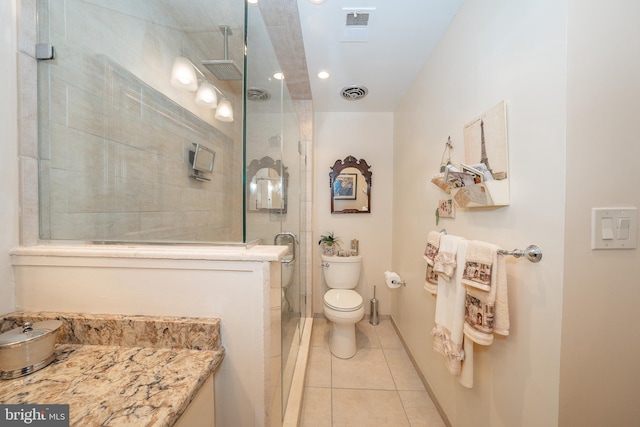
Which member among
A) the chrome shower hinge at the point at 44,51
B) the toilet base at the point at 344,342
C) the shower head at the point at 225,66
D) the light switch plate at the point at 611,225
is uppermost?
the shower head at the point at 225,66

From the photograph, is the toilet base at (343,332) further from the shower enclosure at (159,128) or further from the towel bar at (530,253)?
the towel bar at (530,253)

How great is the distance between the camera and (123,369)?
662 millimetres

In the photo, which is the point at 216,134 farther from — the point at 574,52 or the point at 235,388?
the point at 574,52

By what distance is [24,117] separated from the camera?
80 centimetres

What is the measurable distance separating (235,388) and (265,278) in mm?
422

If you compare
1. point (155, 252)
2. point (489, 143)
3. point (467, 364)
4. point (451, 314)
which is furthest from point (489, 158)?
point (155, 252)

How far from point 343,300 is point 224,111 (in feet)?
5.80

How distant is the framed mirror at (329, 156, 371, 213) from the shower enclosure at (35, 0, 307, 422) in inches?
34.9

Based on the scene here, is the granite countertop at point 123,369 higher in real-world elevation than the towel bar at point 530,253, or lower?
lower

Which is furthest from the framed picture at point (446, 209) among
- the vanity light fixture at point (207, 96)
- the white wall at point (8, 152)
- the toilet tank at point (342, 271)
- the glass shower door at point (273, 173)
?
the white wall at point (8, 152)

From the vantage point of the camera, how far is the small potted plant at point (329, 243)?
2465mm

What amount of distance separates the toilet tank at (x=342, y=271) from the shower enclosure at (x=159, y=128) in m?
0.81

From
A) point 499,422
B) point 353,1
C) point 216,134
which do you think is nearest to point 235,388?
point 499,422

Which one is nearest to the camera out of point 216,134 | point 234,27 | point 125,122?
point 125,122
